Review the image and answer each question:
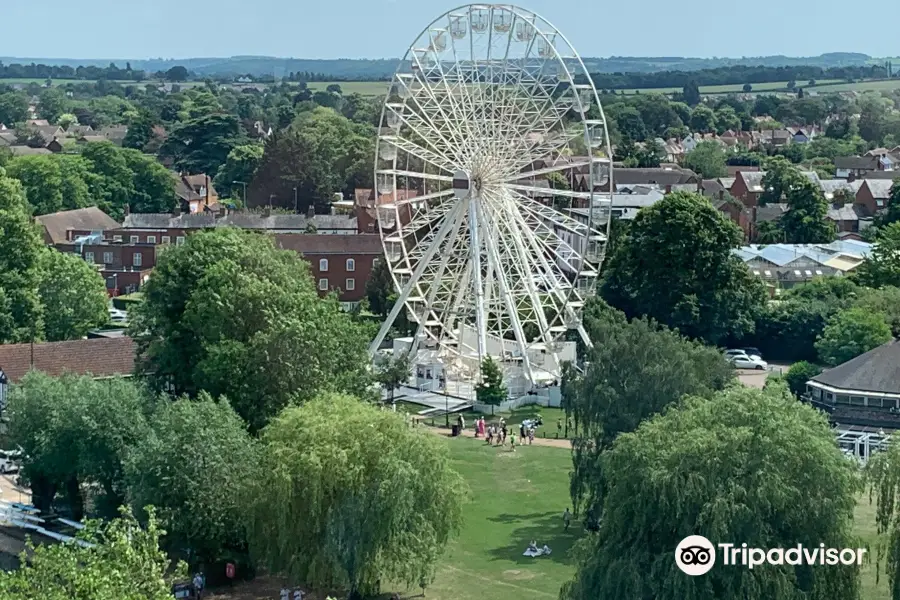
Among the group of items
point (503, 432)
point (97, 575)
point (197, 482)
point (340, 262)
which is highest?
point (97, 575)

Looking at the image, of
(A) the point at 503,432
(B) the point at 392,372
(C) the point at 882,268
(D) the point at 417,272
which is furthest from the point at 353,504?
(C) the point at 882,268

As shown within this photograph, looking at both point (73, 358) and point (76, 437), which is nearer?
point (76, 437)

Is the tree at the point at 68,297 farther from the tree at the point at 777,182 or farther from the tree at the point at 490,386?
the tree at the point at 777,182

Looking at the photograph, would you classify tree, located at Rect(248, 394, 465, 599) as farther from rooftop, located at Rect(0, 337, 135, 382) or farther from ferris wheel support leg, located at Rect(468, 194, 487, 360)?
ferris wheel support leg, located at Rect(468, 194, 487, 360)

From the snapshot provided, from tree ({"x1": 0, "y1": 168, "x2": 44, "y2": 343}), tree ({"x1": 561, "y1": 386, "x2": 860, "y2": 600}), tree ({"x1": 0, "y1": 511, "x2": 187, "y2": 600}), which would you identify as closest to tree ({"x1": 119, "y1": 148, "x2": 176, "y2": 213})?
tree ({"x1": 0, "y1": 168, "x2": 44, "y2": 343})

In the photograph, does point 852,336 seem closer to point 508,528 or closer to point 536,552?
point 508,528

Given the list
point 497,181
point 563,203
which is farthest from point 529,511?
point 563,203
